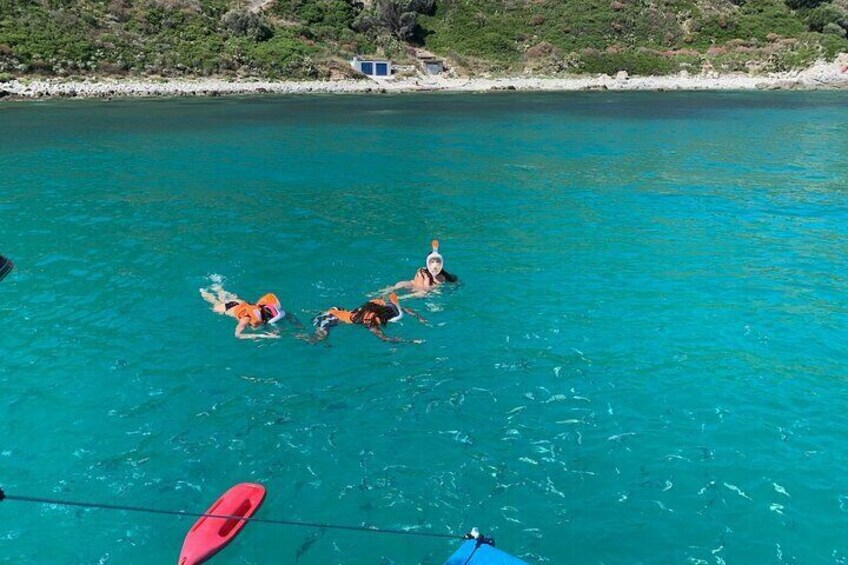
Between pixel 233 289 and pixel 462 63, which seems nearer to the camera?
pixel 233 289

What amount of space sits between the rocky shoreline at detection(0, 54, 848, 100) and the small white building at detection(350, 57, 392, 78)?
11.3 feet

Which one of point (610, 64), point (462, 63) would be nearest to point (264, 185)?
point (462, 63)

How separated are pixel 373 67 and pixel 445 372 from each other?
10187 cm

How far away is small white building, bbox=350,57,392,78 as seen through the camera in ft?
358

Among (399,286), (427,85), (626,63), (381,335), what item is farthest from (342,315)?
(626,63)

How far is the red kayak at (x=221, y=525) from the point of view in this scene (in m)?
10.0

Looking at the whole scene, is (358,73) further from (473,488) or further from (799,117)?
(473,488)

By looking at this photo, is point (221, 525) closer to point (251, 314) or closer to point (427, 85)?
point (251, 314)

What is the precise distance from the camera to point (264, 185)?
124ft

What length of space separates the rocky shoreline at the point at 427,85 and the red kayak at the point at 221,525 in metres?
85.2

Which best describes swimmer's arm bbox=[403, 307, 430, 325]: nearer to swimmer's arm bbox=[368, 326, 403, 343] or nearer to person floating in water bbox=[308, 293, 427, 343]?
person floating in water bbox=[308, 293, 427, 343]

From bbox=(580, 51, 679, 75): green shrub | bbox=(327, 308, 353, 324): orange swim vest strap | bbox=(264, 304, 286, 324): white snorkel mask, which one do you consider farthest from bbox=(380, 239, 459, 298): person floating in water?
bbox=(580, 51, 679, 75): green shrub

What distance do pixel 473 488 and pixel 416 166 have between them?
114ft

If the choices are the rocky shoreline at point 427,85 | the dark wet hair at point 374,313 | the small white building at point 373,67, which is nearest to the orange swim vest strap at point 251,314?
the dark wet hair at point 374,313
